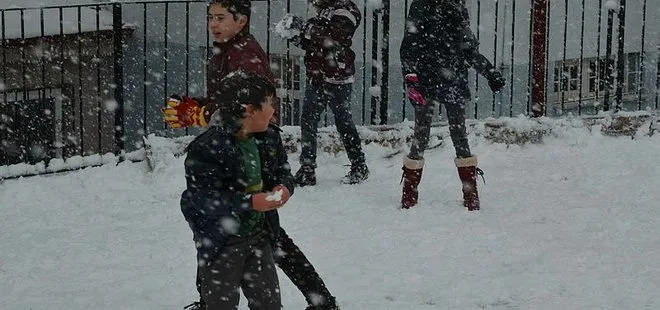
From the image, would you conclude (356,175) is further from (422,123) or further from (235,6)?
(235,6)

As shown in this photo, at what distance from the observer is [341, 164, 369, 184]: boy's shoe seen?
7.63m

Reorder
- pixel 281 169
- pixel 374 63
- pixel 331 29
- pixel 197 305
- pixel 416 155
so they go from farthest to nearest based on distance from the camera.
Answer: pixel 374 63 < pixel 331 29 < pixel 416 155 < pixel 197 305 < pixel 281 169

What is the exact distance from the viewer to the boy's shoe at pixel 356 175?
25.0 feet

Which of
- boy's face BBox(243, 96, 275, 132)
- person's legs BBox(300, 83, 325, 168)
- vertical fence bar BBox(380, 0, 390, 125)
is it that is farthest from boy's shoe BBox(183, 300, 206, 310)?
vertical fence bar BBox(380, 0, 390, 125)

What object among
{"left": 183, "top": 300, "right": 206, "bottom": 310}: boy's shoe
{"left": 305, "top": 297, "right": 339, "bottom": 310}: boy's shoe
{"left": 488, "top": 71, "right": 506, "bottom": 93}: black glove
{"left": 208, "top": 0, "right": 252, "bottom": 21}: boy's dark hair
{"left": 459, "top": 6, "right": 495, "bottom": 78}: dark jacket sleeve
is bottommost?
{"left": 183, "top": 300, "right": 206, "bottom": 310}: boy's shoe

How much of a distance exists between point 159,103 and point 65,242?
615cm

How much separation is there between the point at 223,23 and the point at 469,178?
2631 millimetres

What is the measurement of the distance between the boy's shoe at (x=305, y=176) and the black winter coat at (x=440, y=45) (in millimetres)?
1491

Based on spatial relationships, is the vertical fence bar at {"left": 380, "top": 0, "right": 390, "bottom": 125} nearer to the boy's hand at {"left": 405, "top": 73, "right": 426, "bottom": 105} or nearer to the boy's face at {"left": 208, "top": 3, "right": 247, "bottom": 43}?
the boy's hand at {"left": 405, "top": 73, "right": 426, "bottom": 105}

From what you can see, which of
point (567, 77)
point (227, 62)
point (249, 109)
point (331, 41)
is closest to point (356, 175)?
point (331, 41)

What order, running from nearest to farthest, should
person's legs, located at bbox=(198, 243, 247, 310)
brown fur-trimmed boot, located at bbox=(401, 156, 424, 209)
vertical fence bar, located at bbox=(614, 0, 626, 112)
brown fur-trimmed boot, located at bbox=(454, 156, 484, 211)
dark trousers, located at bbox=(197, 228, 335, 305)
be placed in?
person's legs, located at bbox=(198, 243, 247, 310) → dark trousers, located at bbox=(197, 228, 335, 305) → brown fur-trimmed boot, located at bbox=(454, 156, 484, 211) → brown fur-trimmed boot, located at bbox=(401, 156, 424, 209) → vertical fence bar, located at bbox=(614, 0, 626, 112)

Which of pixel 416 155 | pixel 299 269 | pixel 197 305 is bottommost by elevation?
pixel 197 305

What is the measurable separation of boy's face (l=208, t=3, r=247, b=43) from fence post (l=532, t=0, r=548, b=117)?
16.6 feet

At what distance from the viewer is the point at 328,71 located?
730 cm
